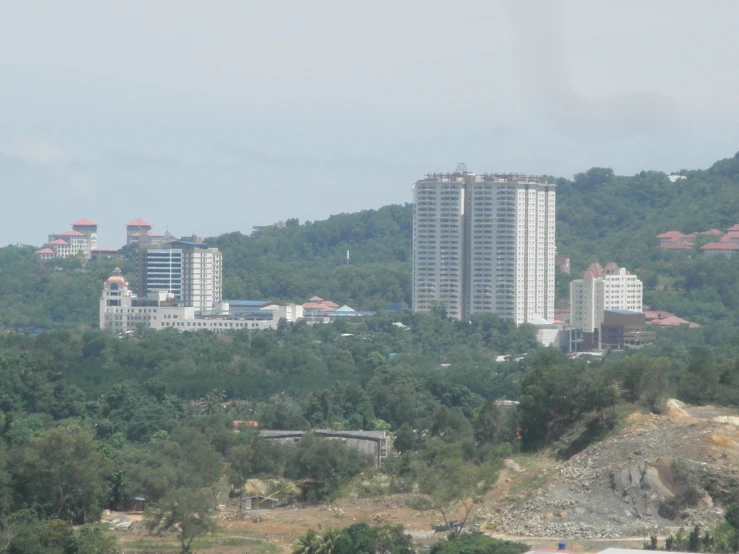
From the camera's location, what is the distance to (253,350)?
64.4 meters

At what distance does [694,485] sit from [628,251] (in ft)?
237

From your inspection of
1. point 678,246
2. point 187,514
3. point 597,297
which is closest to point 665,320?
point 597,297

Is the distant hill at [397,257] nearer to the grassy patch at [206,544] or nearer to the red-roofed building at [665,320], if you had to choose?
the red-roofed building at [665,320]

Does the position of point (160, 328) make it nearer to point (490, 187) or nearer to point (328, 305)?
point (328, 305)

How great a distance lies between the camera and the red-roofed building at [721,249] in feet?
314

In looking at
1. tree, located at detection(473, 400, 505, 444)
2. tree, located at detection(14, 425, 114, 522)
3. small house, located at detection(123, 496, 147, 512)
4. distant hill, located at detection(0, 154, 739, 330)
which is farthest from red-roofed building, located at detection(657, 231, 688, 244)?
tree, located at detection(14, 425, 114, 522)

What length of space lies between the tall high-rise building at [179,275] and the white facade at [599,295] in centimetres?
2065

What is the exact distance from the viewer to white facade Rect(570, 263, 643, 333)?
8281cm

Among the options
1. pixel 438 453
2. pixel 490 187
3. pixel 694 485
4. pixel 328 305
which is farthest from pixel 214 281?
pixel 694 485

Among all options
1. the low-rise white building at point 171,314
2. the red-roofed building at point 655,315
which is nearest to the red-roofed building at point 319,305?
the low-rise white building at point 171,314

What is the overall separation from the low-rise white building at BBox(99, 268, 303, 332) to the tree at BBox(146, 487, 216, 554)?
192 feet

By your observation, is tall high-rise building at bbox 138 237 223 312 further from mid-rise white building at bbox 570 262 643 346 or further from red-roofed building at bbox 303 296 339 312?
mid-rise white building at bbox 570 262 643 346

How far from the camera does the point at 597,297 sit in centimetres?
8319

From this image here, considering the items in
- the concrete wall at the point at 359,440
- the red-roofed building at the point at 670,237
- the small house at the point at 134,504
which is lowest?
the small house at the point at 134,504
